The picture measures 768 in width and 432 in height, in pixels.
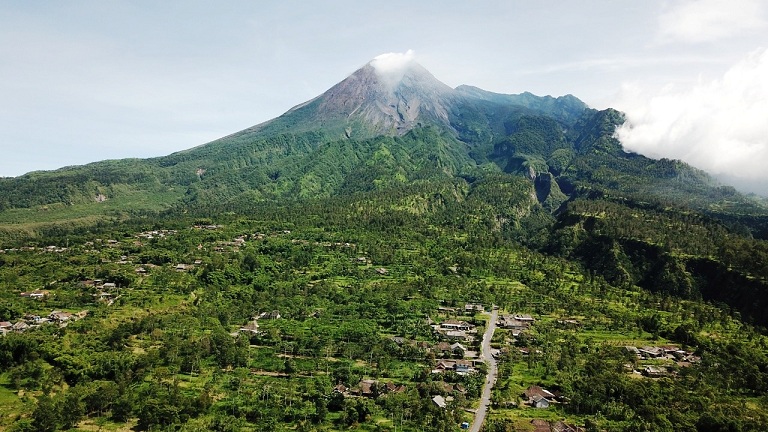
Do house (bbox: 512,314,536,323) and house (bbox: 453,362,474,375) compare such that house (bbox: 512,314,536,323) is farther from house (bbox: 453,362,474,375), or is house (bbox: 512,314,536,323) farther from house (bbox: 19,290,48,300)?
house (bbox: 19,290,48,300)

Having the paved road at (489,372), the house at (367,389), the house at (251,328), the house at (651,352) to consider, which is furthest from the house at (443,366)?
the house at (651,352)

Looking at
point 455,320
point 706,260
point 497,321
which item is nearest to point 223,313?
point 455,320

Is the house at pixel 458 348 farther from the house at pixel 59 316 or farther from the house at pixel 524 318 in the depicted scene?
the house at pixel 59 316

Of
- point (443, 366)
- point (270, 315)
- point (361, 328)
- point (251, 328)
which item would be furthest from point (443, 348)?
point (270, 315)

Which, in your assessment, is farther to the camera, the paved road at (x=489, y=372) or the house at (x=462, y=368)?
the house at (x=462, y=368)

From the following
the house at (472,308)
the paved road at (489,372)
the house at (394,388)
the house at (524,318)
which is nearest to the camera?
the paved road at (489,372)

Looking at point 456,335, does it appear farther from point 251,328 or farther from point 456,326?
point 251,328

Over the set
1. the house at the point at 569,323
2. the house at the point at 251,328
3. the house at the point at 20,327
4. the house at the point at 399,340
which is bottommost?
the house at the point at 569,323

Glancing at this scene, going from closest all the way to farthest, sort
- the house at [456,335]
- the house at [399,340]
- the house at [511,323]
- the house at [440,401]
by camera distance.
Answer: the house at [440,401] < the house at [399,340] < the house at [456,335] < the house at [511,323]

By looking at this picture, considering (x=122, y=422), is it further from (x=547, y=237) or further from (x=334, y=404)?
(x=547, y=237)
